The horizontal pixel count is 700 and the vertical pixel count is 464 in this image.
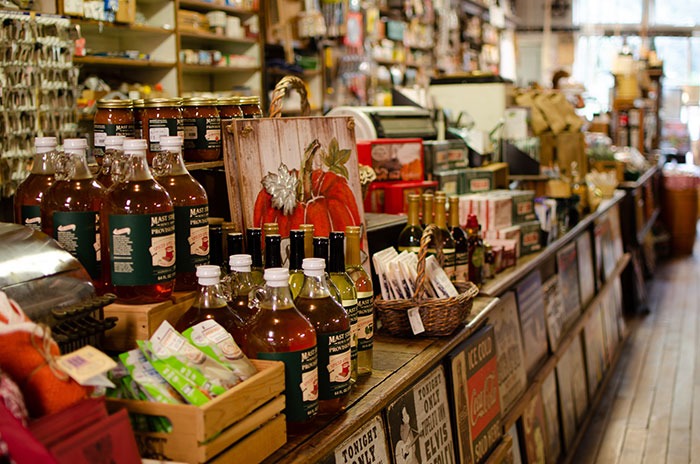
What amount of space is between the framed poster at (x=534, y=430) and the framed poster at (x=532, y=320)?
150 millimetres

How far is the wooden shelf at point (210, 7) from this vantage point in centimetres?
620

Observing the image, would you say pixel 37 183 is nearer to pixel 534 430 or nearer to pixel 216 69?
pixel 534 430

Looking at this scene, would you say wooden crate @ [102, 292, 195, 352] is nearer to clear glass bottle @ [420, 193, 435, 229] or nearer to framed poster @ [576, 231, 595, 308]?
clear glass bottle @ [420, 193, 435, 229]

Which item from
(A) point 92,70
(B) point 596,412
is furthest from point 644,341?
(A) point 92,70

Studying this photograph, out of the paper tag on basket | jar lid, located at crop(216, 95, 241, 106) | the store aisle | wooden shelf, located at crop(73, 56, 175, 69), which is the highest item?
wooden shelf, located at crop(73, 56, 175, 69)

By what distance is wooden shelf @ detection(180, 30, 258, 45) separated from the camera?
605 cm

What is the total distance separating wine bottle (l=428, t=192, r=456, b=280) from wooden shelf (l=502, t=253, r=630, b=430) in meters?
0.74

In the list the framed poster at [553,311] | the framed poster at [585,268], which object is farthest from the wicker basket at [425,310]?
the framed poster at [585,268]

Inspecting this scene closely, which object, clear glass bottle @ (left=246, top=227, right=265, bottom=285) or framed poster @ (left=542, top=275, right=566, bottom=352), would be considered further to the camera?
framed poster @ (left=542, top=275, right=566, bottom=352)

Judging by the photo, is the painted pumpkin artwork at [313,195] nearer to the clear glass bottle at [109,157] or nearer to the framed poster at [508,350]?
the clear glass bottle at [109,157]

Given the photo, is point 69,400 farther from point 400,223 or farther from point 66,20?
point 66,20

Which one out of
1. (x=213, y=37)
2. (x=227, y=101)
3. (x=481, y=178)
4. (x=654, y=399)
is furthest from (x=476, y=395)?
(x=213, y=37)

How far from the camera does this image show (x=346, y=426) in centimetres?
162

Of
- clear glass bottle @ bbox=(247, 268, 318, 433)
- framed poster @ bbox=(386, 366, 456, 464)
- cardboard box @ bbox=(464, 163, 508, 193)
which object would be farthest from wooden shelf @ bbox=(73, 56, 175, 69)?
clear glass bottle @ bbox=(247, 268, 318, 433)
